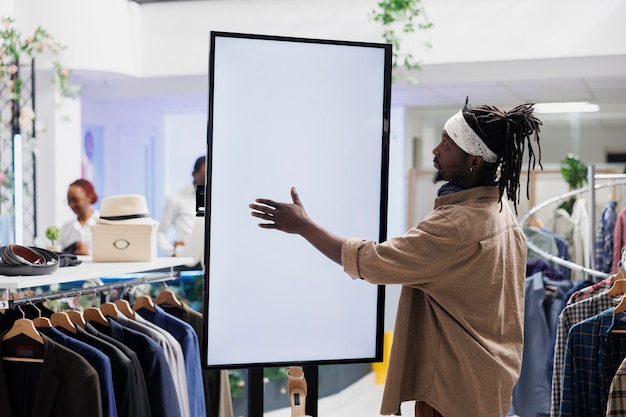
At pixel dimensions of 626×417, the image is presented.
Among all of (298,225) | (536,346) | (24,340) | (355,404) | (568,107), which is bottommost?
(355,404)

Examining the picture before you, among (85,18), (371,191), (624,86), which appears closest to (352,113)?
(371,191)

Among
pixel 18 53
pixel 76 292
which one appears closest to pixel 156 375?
pixel 76 292

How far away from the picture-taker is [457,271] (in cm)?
204

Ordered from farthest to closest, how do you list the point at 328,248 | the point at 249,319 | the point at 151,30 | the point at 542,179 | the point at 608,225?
the point at 542,179
the point at 151,30
the point at 608,225
the point at 249,319
the point at 328,248

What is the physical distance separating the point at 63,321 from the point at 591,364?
1674 mm

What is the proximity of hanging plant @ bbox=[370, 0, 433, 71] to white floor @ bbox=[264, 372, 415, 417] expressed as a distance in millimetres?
2434

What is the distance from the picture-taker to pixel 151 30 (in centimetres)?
679

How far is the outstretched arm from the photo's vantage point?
6.61 ft

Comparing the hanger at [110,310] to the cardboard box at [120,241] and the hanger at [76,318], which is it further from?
the cardboard box at [120,241]

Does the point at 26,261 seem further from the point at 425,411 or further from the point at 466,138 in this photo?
the point at 466,138

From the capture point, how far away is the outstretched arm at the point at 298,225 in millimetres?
2016

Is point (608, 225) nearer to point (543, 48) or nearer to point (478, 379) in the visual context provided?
point (543, 48)

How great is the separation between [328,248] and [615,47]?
174 inches

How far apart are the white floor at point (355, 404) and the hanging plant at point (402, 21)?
2.43 meters
